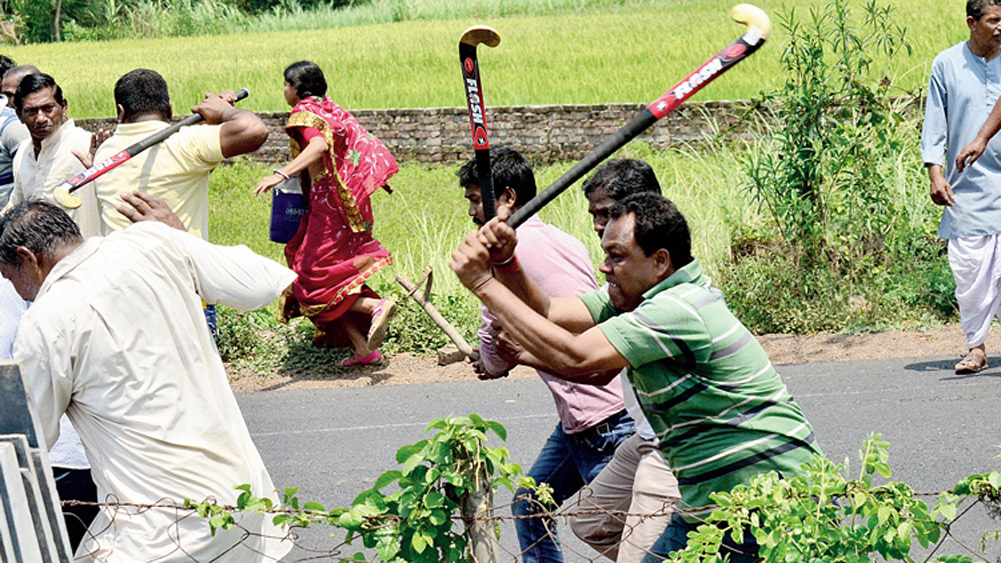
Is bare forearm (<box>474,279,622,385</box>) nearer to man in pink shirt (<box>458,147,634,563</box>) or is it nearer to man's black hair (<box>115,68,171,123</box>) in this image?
man in pink shirt (<box>458,147,634,563</box>)

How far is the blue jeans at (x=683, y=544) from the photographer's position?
9.97 ft

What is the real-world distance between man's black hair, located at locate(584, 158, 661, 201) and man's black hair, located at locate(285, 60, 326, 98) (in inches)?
162

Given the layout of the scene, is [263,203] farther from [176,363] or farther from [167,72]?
[176,363]

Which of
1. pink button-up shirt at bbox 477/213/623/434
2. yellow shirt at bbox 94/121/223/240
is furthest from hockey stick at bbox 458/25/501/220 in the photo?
yellow shirt at bbox 94/121/223/240

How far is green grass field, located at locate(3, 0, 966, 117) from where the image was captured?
17438 millimetres

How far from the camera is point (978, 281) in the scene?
22.4 ft

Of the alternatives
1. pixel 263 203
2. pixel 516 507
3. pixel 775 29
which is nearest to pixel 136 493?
pixel 516 507

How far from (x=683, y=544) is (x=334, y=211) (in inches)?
197

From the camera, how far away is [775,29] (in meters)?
21.3

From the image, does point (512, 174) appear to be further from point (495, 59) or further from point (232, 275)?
point (495, 59)

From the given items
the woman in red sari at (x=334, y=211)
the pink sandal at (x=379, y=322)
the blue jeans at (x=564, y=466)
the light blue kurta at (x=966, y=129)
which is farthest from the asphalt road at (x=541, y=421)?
the light blue kurta at (x=966, y=129)

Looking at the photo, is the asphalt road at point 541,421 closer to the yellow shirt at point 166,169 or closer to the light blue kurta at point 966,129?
the light blue kurta at point 966,129

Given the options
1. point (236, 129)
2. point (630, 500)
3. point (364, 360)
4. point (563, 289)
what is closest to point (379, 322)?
point (364, 360)

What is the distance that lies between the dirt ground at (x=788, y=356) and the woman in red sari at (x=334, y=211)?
234 mm
